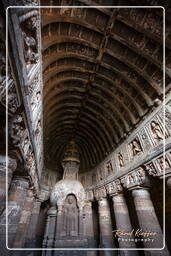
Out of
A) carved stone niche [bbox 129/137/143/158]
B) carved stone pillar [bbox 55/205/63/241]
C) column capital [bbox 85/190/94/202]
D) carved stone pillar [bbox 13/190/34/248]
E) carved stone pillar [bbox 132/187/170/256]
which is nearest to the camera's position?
carved stone pillar [bbox 132/187/170/256]

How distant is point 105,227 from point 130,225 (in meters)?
2.29

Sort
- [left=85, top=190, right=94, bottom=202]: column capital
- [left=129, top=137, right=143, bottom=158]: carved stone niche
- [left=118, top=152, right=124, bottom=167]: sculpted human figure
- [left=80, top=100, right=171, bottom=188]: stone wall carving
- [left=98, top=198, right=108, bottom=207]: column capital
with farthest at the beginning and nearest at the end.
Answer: [left=85, top=190, right=94, bottom=202]: column capital < [left=98, top=198, right=108, bottom=207]: column capital < [left=118, top=152, right=124, bottom=167]: sculpted human figure < [left=129, top=137, right=143, bottom=158]: carved stone niche < [left=80, top=100, right=171, bottom=188]: stone wall carving

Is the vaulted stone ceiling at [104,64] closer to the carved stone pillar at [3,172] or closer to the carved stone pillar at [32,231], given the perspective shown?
the carved stone pillar at [3,172]

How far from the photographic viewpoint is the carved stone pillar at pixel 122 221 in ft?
23.6

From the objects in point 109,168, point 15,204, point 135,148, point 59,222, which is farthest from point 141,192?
point 59,222

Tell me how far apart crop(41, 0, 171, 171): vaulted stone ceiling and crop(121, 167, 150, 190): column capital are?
2.69 m

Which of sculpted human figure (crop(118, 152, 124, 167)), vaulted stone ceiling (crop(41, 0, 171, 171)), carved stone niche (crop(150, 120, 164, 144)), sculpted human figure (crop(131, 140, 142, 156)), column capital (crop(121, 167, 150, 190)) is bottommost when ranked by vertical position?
column capital (crop(121, 167, 150, 190))

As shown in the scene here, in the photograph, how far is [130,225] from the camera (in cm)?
791

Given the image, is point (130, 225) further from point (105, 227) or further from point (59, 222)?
point (59, 222)

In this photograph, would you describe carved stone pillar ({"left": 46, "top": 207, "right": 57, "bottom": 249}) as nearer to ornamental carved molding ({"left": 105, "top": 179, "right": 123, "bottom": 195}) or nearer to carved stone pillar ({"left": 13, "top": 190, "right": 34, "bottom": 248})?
carved stone pillar ({"left": 13, "top": 190, "right": 34, "bottom": 248})

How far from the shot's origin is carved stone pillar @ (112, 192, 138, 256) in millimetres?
7185

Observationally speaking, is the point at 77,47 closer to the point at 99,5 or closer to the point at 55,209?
the point at 99,5

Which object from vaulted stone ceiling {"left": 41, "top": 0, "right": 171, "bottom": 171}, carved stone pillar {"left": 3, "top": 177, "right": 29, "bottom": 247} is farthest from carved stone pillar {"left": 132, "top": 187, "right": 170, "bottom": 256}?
carved stone pillar {"left": 3, "top": 177, "right": 29, "bottom": 247}

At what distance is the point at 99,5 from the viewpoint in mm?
5125
